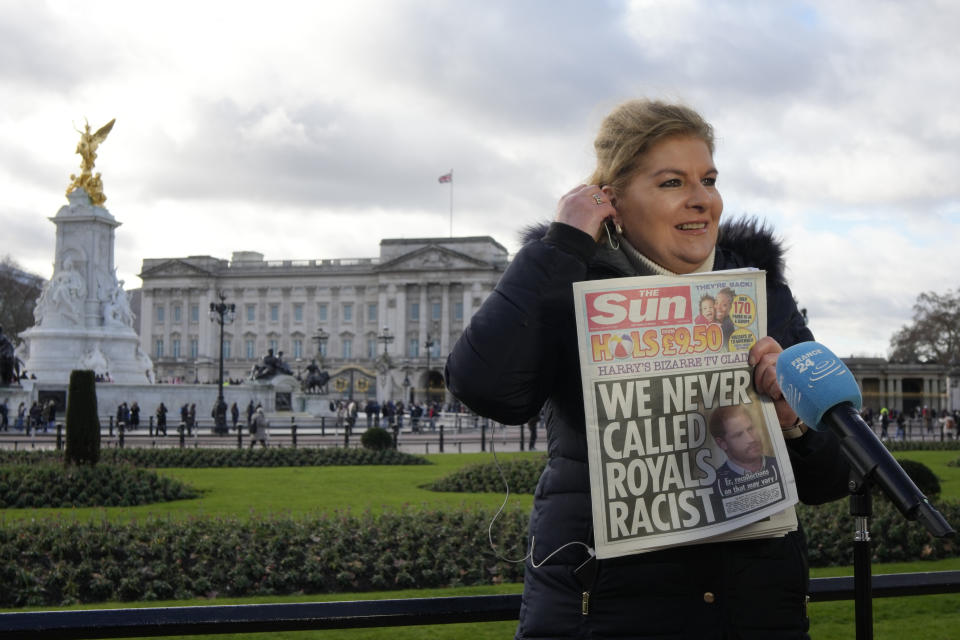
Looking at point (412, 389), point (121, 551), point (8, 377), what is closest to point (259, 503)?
point (121, 551)

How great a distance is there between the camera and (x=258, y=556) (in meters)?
7.25

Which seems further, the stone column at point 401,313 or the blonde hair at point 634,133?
the stone column at point 401,313

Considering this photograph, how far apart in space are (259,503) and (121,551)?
183 inches

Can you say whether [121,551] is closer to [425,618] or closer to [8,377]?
[425,618]

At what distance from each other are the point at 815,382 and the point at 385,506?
30.2 feet


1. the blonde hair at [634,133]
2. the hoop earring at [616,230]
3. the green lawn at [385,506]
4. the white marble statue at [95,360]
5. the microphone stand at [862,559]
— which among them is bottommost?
the green lawn at [385,506]

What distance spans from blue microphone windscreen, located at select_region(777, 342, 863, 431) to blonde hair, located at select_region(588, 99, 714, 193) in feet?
1.82

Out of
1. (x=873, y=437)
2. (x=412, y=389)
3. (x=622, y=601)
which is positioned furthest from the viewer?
(x=412, y=389)

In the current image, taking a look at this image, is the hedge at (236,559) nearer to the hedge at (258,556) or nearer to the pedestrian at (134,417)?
the hedge at (258,556)

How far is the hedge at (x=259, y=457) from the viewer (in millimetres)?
17828

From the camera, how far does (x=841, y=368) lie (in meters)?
1.59

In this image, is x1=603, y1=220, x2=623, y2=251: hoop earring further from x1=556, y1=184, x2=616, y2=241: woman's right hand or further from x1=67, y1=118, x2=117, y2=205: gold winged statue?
x1=67, y1=118, x2=117, y2=205: gold winged statue

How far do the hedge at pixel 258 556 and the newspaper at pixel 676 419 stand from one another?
559 centimetres

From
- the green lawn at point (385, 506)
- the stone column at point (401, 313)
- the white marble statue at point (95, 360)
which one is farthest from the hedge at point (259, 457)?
the stone column at point (401, 313)
